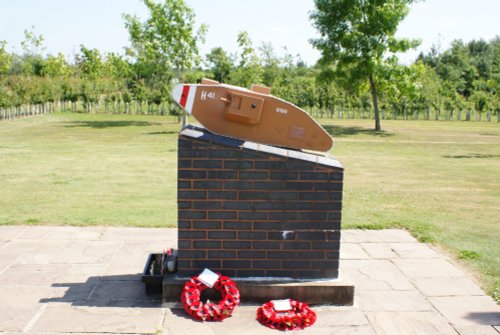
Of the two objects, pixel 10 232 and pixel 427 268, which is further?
pixel 10 232

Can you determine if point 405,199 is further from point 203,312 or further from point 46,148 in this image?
point 46,148

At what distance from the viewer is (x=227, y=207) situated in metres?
4.54

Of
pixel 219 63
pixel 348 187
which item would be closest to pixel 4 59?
pixel 219 63

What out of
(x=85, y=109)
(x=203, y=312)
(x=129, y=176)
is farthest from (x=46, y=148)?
(x=85, y=109)

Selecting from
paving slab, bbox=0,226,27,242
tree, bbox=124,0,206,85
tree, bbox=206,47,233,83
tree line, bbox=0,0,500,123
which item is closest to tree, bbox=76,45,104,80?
tree line, bbox=0,0,500,123

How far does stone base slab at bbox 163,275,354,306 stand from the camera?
14.9 feet

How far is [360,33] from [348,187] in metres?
17.8

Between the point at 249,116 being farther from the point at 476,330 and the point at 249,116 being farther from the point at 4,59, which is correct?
the point at 4,59

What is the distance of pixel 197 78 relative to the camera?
104 feet

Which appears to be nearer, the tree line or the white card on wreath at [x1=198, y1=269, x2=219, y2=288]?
the white card on wreath at [x1=198, y1=269, x2=219, y2=288]

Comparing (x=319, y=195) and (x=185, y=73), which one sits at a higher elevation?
(x=185, y=73)

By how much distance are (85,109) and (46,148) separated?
78.6 feet

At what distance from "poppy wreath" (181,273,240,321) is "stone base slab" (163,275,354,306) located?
11cm

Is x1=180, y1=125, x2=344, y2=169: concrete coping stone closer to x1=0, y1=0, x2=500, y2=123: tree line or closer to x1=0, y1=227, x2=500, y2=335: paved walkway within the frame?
x1=0, y1=227, x2=500, y2=335: paved walkway
